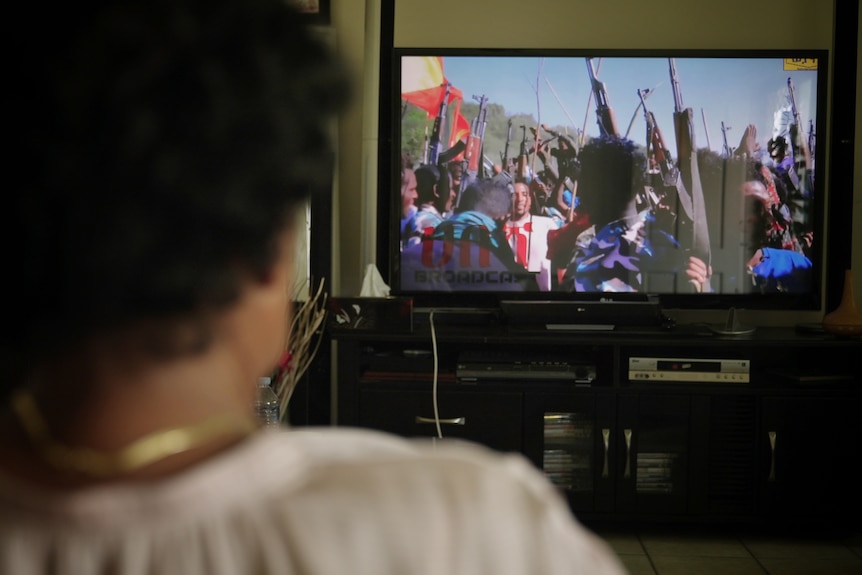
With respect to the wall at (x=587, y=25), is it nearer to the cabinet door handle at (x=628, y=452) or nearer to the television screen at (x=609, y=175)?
the television screen at (x=609, y=175)

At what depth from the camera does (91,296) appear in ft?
1.39

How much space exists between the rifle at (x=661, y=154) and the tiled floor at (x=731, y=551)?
46.8 inches

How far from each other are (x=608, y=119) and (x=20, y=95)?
10.0ft

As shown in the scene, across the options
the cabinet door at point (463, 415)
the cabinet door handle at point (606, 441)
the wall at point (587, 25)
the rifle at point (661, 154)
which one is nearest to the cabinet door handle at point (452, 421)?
the cabinet door at point (463, 415)

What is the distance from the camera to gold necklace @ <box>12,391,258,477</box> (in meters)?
0.45

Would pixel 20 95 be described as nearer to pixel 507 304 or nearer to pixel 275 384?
pixel 275 384

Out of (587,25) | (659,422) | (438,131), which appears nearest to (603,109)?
(587,25)

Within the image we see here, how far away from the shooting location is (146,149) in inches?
16.1

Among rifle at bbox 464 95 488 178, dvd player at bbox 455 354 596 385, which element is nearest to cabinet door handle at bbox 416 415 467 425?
dvd player at bbox 455 354 596 385

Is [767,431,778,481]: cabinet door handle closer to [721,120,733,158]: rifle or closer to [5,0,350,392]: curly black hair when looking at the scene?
[721,120,733,158]: rifle

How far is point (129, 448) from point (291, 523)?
3.3 inches

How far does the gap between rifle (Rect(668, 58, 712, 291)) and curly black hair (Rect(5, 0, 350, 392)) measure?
305 centimetres

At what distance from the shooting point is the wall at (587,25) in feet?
11.7

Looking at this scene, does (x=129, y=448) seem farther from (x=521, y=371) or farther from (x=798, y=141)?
(x=798, y=141)
